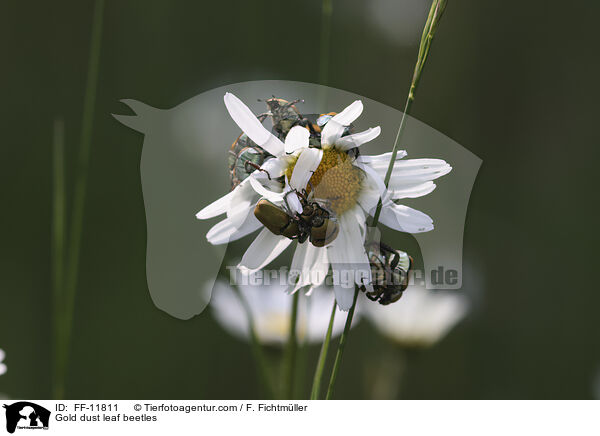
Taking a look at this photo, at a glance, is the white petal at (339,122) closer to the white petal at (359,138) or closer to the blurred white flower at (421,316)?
the white petal at (359,138)

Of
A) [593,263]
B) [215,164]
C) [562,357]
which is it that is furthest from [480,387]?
[215,164]

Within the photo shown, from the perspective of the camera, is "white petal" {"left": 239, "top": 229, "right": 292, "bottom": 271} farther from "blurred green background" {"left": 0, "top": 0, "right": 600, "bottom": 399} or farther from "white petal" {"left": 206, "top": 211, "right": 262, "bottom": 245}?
"blurred green background" {"left": 0, "top": 0, "right": 600, "bottom": 399}

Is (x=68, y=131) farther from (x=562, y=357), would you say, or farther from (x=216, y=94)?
(x=562, y=357)

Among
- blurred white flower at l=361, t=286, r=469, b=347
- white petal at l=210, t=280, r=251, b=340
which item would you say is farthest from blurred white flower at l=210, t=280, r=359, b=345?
blurred white flower at l=361, t=286, r=469, b=347

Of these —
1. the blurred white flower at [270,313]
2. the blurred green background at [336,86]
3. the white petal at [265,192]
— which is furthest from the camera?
the blurred green background at [336,86]

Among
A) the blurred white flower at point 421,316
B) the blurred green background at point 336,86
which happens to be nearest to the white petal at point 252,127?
the blurred green background at point 336,86

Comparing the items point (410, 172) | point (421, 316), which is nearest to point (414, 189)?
point (410, 172)

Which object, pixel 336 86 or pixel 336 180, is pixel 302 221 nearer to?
pixel 336 180

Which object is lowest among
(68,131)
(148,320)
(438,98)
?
(148,320)
